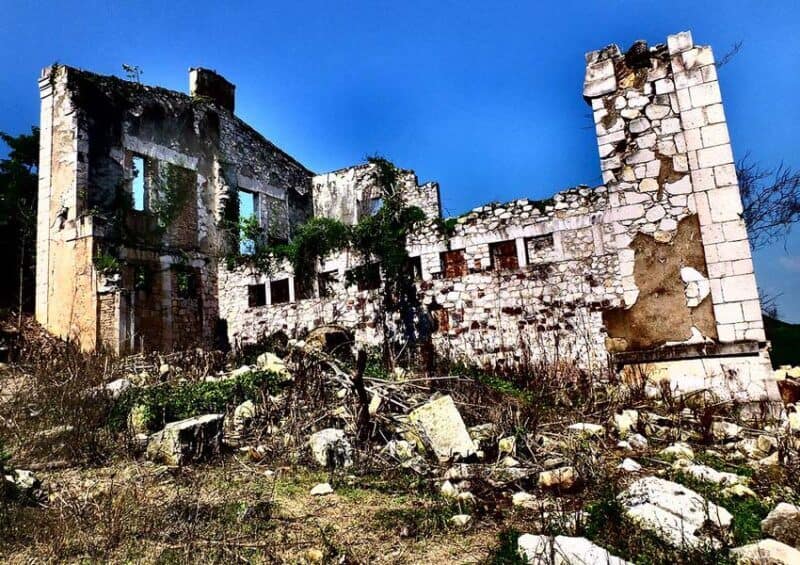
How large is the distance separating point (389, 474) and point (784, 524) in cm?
317

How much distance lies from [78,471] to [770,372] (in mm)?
7527

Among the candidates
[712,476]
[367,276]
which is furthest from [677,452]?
[367,276]

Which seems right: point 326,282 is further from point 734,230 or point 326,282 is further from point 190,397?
point 734,230

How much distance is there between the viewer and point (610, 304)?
11719 mm

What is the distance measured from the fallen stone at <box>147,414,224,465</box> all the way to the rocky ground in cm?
2

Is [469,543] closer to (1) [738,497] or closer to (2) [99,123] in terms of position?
(1) [738,497]

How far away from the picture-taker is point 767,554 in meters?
2.90

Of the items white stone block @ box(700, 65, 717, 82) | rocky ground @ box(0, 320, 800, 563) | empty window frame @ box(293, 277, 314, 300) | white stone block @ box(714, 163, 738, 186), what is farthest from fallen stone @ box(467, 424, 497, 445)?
empty window frame @ box(293, 277, 314, 300)

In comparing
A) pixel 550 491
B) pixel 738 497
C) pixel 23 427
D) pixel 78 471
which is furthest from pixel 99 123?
Answer: pixel 738 497

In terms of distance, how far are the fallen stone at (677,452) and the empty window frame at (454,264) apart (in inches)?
335

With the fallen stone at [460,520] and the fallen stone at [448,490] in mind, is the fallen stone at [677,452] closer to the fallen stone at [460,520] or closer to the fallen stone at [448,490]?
the fallen stone at [448,490]

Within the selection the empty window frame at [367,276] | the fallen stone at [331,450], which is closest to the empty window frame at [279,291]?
the empty window frame at [367,276]

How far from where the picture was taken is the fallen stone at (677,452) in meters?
4.93

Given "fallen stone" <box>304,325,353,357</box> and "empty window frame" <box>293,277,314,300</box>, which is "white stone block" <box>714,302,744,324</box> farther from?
"empty window frame" <box>293,277,314,300</box>
